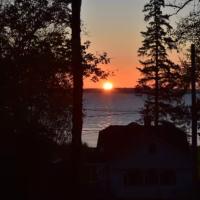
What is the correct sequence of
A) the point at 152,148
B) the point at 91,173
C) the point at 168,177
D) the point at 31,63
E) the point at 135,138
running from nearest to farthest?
the point at 31,63, the point at 91,173, the point at 135,138, the point at 152,148, the point at 168,177

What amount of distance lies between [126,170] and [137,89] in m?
31.6

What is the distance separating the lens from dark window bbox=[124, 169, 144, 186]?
45.7m

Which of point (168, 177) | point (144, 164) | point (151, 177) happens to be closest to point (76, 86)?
point (144, 164)

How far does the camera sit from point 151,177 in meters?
46.1

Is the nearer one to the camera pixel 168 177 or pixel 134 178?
pixel 134 178

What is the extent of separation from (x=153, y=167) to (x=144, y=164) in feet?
2.46

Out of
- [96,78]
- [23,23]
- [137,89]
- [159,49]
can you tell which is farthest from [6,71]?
[137,89]

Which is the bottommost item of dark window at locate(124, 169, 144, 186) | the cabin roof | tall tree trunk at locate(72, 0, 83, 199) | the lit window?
dark window at locate(124, 169, 144, 186)

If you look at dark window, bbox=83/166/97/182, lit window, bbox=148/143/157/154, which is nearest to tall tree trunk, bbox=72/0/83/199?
dark window, bbox=83/166/97/182

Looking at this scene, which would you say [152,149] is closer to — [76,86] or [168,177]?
[168,177]

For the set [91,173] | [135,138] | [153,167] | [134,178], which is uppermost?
[135,138]

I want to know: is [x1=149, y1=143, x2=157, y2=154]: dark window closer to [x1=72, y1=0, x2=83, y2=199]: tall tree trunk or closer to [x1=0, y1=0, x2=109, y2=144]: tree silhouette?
[x1=0, y1=0, x2=109, y2=144]: tree silhouette

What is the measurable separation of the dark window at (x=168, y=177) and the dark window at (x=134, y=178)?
150 cm

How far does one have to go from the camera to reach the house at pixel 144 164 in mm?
44750
